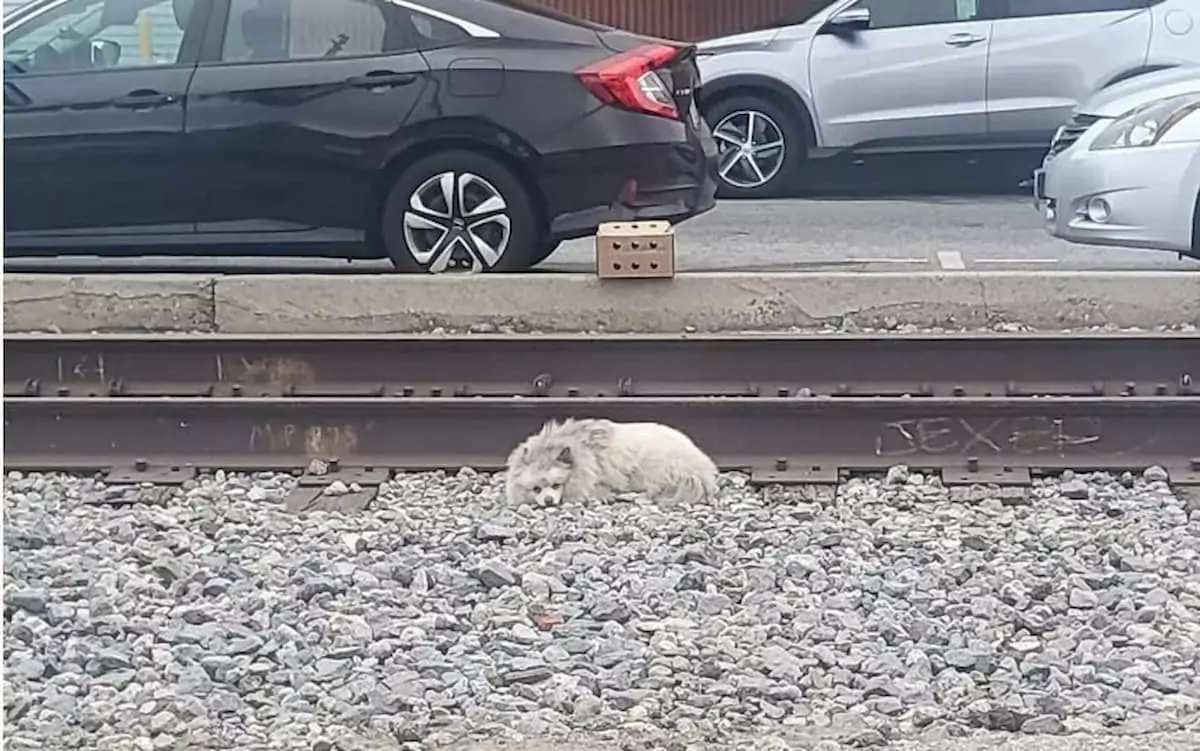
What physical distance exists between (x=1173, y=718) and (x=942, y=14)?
37.2ft

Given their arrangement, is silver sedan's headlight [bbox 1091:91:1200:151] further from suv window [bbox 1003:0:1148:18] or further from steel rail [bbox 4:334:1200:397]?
suv window [bbox 1003:0:1148:18]

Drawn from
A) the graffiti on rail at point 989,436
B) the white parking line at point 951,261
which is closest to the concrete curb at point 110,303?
the graffiti on rail at point 989,436

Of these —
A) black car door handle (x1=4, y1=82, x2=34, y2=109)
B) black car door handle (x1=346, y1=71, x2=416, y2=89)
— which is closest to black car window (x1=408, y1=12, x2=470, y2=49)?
black car door handle (x1=346, y1=71, x2=416, y2=89)

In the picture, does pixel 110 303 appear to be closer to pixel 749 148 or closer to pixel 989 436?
Answer: pixel 989 436

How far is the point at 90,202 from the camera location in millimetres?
8859

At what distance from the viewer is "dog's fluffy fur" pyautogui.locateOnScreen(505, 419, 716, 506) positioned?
5.92 metres

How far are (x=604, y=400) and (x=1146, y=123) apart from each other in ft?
13.1

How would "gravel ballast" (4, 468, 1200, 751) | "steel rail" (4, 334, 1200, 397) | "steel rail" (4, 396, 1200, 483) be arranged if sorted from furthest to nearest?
"steel rail" (4, 334, 1200, 397)
"steel rail" (4, 396, 1200, 483)
"gravel ballast" (4, 468, 1200, 751)

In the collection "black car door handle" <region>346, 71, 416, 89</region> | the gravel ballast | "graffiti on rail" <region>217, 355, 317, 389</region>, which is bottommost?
the gravel ballast

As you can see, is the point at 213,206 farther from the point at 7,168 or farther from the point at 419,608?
the point at 419,608

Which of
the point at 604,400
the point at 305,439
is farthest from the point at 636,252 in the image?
the point at 305,439

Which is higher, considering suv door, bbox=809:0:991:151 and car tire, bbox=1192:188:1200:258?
suv door, bbox=809:0:991:151

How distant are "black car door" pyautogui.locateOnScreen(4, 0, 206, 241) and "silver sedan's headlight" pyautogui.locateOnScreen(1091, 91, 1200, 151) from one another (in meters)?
4.48

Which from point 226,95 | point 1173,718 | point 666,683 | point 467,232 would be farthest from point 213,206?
point 1173,718
